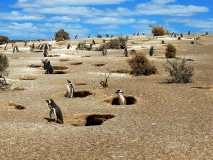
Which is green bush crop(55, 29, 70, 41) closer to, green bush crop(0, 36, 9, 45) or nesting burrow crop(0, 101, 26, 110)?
green bush crop(0, 36, 9, 45)

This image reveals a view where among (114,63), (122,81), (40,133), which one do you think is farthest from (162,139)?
(114,63)

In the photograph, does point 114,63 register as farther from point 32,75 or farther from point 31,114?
point 31,114

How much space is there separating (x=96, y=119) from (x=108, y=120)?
1310 millimetres

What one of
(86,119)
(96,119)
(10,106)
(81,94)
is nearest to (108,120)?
(96,119)

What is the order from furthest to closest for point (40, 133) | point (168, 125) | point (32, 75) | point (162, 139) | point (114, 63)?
point (114, 63) → point (32, 75) → point (168, 125) → point (40, 133) → point (162, 139)

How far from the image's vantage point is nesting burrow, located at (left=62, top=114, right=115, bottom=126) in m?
14.7

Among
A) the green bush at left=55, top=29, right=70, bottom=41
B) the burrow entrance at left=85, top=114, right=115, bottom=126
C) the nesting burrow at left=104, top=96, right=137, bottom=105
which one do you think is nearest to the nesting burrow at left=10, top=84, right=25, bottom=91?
the nesting burrow at left=104, top=96, right=137, bottom=105

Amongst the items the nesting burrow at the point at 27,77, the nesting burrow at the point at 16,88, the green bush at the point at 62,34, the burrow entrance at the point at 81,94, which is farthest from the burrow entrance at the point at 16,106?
the green bush at the point at 62,34

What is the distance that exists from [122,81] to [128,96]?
4981 mm

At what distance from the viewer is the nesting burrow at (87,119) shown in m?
14.7

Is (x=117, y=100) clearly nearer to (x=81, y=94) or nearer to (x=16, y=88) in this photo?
(x=81, y=94)

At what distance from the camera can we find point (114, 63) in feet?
106

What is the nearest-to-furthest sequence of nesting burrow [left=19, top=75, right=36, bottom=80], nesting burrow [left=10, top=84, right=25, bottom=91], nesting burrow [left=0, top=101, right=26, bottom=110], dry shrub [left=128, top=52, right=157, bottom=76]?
nesting burrow [left=0, top=101, right=26, bottom=110] → nesting burrow [left=10, top=84, right=25, bottom=91] → nesting burrow [left=19, top=75, right=36, bottom=80] → dry shrub [left=128, top=52, right=157, bottom=76]

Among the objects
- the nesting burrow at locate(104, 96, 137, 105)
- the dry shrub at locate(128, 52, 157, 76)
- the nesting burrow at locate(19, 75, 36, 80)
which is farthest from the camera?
the dry shrub at locate(128, 52, 157, 76)
